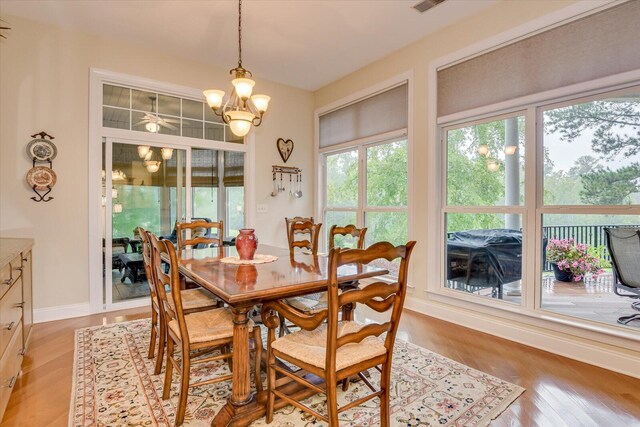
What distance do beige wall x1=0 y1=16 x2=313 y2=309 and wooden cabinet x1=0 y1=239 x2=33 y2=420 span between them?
0.75 metres

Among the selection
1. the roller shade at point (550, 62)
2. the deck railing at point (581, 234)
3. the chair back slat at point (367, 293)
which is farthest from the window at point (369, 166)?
the chair back slat at point (367, 293)

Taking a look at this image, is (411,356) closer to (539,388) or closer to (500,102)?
(539,388)

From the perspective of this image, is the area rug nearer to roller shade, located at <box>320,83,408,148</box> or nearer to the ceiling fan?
the ceiling fan

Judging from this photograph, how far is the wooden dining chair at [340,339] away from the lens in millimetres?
1405

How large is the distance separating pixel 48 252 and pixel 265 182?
8.73 feet

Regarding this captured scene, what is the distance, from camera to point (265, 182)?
5004 millimetres

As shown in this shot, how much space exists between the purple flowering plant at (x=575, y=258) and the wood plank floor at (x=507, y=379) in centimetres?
71

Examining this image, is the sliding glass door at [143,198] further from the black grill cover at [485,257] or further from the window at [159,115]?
the black grill cover at [485,257]

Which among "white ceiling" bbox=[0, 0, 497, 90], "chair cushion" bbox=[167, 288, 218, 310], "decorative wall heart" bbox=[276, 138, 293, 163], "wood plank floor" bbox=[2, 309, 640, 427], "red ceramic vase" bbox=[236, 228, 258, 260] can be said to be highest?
"white ceiling" bbox=[0, 0, 497, 90]

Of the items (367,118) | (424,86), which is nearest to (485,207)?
(424,86)

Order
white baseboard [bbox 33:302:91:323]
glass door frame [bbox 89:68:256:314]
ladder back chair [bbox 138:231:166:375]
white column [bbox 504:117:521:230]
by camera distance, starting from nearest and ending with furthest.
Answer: ladder back chair [bbox 138:231:166:375] → white column [bbox 504:117:521:230] → white baseboard [bbox 33:302:91:323] → glass door frame [bbox 89:68:256:314]

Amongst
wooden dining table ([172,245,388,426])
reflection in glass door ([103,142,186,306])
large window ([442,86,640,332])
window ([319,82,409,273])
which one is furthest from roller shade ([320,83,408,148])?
wooden dining table ([172,245,388,426])

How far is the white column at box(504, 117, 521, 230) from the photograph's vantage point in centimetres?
306

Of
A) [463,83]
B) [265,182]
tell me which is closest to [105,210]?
[265,182]
